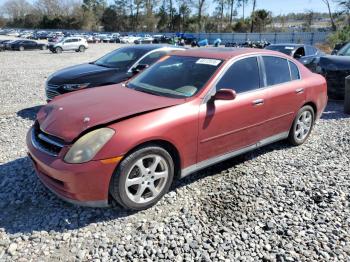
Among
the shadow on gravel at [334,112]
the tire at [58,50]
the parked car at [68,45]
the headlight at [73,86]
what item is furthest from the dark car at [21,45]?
the shadow on gravel at [334,112]

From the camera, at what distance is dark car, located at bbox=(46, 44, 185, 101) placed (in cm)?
679

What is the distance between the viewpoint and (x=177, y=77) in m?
4.13

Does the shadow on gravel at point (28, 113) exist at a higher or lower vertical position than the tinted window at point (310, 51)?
lower

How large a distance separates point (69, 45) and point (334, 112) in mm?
30214

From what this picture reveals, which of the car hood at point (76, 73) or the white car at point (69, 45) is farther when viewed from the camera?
the white car at point (69, 45)

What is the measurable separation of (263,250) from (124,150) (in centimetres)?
158

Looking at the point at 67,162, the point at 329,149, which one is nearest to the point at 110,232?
the point at 67,162

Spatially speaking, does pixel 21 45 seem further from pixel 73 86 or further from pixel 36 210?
pixel 36 210

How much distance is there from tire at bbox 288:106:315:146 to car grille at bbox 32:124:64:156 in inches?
141

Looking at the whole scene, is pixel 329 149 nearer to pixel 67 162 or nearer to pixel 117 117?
pixel 117 117

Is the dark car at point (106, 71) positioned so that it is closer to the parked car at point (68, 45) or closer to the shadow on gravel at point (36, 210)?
the shadow on gravel at point (36, 210)

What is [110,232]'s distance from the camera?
314 centimetres

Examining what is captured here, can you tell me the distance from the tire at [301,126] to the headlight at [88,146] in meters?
3.24

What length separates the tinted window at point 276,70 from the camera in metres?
4.57
